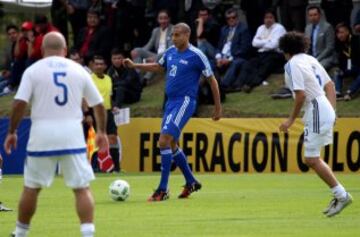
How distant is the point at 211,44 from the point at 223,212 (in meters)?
15.9

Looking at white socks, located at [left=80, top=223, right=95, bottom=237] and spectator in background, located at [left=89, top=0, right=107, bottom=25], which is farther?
spectator in background, located at [left=89, top=0, right=107, bottom=25]

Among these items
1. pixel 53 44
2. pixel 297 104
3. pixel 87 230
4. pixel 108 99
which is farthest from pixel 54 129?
pixel 108 99

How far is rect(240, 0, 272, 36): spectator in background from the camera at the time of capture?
3120 cm

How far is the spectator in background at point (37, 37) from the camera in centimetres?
3189

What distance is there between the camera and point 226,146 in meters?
29.2

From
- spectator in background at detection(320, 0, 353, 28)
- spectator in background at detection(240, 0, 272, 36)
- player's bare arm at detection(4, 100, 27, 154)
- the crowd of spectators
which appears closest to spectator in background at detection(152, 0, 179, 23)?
the crowd of spectators

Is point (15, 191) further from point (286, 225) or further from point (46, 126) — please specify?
point (46, 126)

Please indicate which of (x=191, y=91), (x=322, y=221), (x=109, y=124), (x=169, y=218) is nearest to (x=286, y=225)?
(x=322, y=221)

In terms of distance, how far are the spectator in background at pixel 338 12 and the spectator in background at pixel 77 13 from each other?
696 cm

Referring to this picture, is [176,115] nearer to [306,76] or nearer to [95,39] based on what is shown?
[306,76]

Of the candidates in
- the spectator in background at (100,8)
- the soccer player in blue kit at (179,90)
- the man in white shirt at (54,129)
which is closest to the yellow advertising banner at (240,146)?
the spectator in background at (100,8)

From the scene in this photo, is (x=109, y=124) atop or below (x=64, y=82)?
below

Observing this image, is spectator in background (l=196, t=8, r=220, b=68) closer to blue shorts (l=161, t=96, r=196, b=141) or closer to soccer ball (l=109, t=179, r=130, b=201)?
blue shorts (l=161, t=96, r=196, b=141)

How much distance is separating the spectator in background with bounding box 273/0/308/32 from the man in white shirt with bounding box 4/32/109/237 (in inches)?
745
